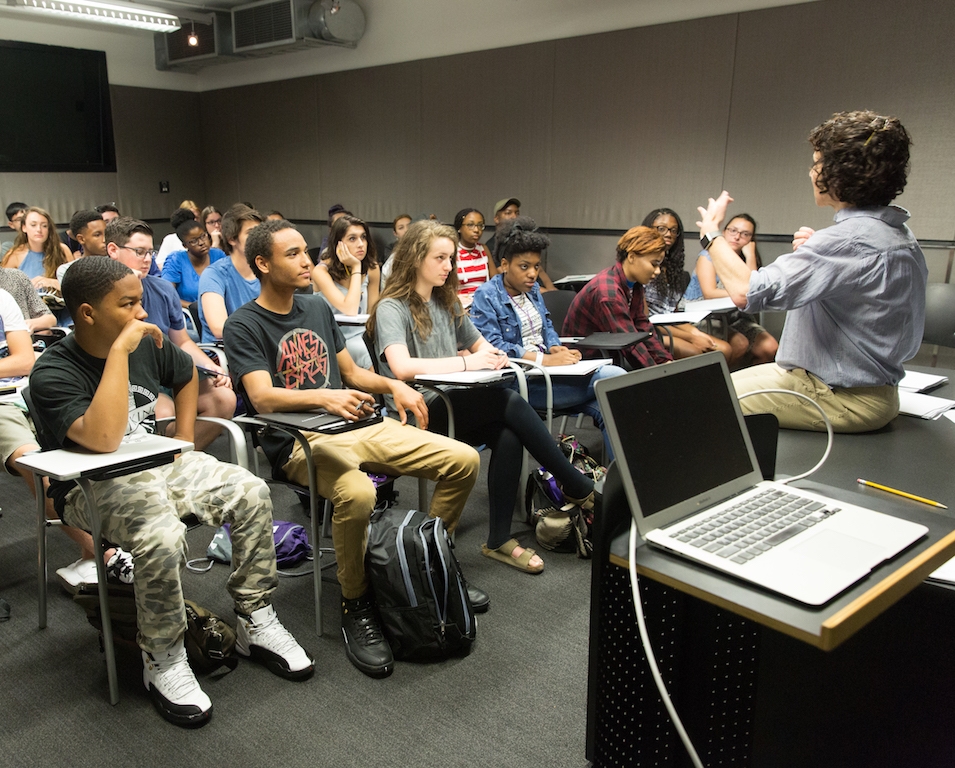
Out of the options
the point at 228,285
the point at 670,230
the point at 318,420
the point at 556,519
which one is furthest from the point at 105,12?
the point at 556,519

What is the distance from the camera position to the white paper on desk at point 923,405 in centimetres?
208

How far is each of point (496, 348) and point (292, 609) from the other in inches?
53.5

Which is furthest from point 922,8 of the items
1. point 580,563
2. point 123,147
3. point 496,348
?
point 123,147

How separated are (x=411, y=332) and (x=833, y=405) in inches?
56.9

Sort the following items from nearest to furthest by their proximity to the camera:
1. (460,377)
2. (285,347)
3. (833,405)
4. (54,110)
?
(833,405)
(285,347)
(460,377)
(54,110)

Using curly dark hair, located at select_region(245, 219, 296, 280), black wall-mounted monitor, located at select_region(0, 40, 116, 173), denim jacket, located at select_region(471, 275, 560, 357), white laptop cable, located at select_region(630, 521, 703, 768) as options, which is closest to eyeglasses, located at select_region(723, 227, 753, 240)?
denim jacket, located at select_region(471, 275, 560, 357)

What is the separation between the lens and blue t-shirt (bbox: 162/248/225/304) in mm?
4652

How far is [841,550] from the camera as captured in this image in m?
1.06

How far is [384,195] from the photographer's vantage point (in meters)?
7.20

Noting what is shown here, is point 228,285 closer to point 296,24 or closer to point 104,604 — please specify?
point 104,604

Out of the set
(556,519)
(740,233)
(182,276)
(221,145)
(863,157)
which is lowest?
(556,519)

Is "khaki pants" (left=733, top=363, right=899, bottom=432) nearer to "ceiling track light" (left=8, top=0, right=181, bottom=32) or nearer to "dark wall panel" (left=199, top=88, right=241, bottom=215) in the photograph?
"ceiling track light" (left=8, top=0, right=181, bottom=32)

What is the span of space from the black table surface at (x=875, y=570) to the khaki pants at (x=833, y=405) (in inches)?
1.6

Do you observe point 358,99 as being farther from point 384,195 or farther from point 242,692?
point 242,692
